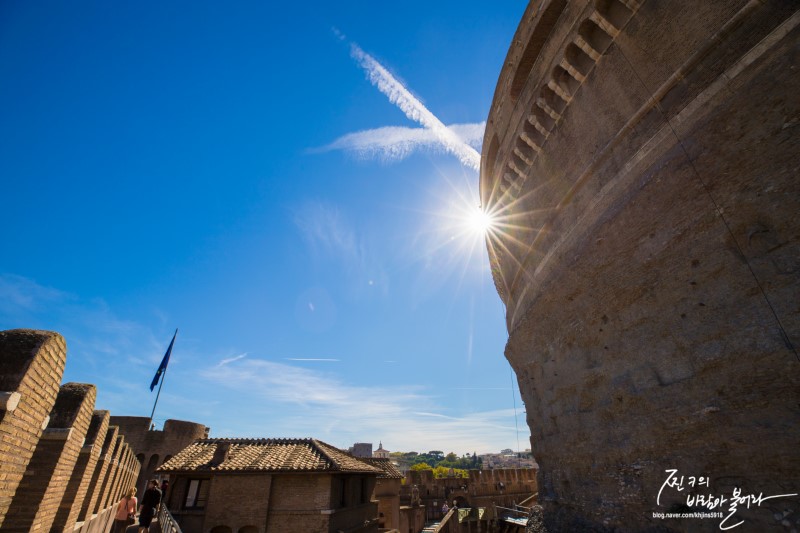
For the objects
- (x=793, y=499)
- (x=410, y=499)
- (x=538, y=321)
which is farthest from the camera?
(x=410, y=499)

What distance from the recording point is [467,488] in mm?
33750

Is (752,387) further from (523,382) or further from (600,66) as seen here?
(523,382)

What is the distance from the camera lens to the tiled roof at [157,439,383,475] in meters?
14.4

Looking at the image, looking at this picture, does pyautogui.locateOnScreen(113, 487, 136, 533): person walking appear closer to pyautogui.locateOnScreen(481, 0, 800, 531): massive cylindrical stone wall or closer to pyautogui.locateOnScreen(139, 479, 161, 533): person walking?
pyautogui.locateOnScreen(139, 479, 161, 533): person walking

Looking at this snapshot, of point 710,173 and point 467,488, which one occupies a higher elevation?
point 710,173

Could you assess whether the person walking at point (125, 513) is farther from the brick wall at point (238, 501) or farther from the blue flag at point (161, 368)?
the blue flag at point (161, 368)

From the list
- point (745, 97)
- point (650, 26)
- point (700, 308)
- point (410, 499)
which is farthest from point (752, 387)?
point (410, 499)

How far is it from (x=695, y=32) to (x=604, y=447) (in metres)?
6.51

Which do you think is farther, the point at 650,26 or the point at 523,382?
the point at 523,382

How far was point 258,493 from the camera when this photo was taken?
1398 centimetres

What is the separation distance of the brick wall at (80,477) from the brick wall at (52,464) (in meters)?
0.87

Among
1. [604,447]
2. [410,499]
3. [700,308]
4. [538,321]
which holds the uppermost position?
[538,321]

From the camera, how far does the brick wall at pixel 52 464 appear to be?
15.0 feet

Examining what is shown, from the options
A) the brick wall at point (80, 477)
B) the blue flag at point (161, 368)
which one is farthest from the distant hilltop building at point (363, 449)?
the brick wall at point (80, 477)
